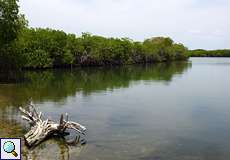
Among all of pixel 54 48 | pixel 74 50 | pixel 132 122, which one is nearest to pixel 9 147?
pixel 132 122

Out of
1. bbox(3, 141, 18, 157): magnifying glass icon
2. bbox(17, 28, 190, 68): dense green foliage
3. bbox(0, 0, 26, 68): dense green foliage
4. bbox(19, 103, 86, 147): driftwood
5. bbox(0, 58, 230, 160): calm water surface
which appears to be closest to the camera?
bbox(3, 141, 18, 157): magnifying glass icon

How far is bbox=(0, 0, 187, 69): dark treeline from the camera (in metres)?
47.3

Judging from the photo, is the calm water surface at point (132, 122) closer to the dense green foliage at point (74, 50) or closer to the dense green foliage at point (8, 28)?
the dense green foliage at point (8, 28)

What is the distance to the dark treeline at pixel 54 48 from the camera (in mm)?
47263

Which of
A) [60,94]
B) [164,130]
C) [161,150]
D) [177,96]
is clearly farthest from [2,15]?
[161,150]

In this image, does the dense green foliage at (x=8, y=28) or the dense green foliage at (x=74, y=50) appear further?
the dense green foliage at (x=74, y=50)

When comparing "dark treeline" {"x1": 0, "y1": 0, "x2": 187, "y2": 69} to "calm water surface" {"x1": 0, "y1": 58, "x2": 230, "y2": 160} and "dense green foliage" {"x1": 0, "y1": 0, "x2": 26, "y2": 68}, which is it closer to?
"dense green foliage" {"x1": 0, "y1": 0, "x2": 26, "y2": 68}

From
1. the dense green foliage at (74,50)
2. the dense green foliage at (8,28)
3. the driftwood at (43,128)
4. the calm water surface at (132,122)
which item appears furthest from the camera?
the dense green foliage at (74,50)

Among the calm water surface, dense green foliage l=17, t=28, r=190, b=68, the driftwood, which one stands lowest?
the calm water surface

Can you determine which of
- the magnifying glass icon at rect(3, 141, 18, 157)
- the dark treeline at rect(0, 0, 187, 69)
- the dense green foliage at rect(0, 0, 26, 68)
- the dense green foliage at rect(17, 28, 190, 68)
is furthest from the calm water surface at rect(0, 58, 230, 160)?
the dense green foliage at rect(17, 28, 190, 68)

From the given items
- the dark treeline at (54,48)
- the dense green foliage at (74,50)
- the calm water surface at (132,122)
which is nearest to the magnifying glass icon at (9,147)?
the calm water surface at (132,122)

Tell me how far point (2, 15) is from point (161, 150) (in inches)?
1319

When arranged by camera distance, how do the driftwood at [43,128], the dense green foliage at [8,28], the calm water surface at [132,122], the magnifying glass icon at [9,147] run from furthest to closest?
the dense green foliage at [8,28], the driftwood at [43,128], the calm water surface at [132,122], the magnifying glass icon at [9,147]

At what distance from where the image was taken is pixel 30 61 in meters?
78.7
